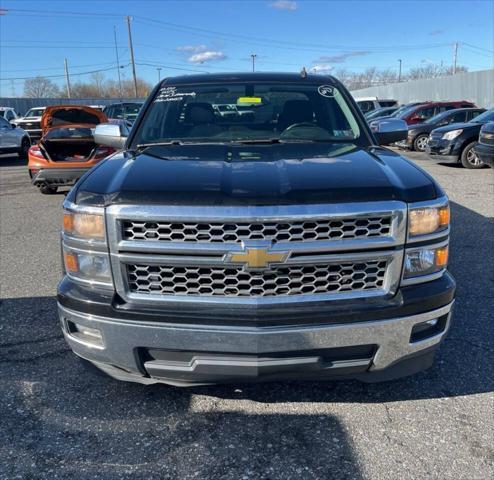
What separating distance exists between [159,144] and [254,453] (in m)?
2.14

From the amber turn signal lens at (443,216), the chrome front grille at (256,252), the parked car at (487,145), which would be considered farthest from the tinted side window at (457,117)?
the chrome front grille at (256,252)

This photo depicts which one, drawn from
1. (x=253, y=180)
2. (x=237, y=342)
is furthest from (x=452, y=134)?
(x=237, y=342)

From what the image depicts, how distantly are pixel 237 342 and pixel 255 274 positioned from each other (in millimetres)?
317

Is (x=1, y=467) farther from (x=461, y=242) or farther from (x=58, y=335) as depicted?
(x=461, y=242)

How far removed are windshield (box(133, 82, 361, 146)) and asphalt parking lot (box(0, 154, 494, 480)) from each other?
171 cm

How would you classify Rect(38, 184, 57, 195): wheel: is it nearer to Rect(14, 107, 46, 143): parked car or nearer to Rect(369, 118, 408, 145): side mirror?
Rect(369, 118, 408, 145): side mirror

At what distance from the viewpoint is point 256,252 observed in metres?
2.25

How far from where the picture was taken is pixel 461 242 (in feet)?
19.9

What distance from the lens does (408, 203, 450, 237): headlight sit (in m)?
2.38

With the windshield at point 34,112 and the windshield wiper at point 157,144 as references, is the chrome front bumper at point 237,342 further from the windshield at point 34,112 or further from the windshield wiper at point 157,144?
the windshield at point 34,112

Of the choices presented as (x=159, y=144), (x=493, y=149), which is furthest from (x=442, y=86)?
(x=159, y=144)

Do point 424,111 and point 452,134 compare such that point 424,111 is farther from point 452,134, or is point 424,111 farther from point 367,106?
point 367,106

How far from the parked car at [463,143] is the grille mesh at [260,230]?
11.6m

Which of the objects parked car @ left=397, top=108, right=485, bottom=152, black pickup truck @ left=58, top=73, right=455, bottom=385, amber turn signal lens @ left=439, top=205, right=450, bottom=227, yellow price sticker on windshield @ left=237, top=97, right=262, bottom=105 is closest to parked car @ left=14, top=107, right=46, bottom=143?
parked car @ left=397, top=108, right=485, bottom=152
